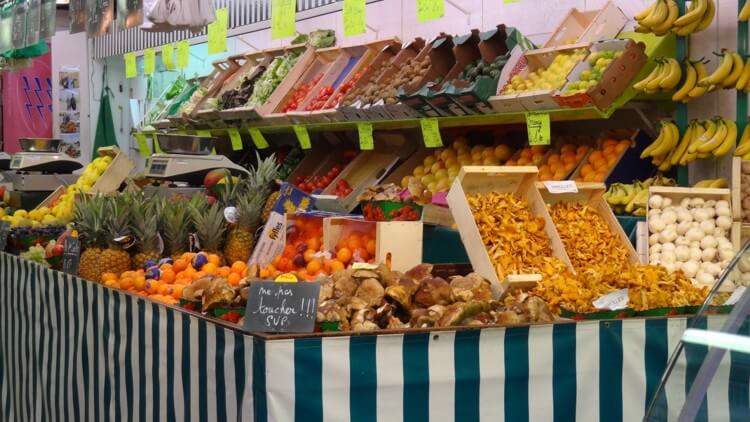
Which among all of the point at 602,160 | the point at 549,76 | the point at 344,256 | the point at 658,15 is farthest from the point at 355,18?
the point at 344,256

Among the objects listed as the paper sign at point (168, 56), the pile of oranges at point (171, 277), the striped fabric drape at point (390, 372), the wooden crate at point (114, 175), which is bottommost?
the striped fabric drape at point (390, 372)

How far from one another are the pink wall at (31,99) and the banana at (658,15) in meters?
11.1

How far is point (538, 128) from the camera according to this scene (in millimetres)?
4934

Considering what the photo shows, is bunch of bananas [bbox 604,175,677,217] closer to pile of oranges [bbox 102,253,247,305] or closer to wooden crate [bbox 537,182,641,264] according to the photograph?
wooden crate [bbox 537,182,641,264]

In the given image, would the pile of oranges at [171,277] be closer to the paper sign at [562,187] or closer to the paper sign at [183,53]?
the paper sign at [562,187]

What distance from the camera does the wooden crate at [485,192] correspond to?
3.39 metres

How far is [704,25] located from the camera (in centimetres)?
467

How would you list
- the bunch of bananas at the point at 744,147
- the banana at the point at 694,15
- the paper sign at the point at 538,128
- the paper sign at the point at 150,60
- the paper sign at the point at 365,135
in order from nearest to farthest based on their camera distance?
the bunch of bananas at the point at 744,147
the banana at the point at 694,15
the paper sign at the point at 538,128
the paper sign at the point at 365,135
the paper sign at the point at 150,60

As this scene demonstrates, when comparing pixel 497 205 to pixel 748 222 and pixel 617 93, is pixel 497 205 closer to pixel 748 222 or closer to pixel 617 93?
pixel 748 222

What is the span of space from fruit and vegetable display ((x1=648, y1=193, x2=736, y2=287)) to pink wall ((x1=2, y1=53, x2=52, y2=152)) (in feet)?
38.7

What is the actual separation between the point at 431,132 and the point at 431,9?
0.67 m

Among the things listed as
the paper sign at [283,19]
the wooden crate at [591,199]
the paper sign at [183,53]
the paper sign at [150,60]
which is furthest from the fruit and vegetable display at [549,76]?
the paper sign at [150,60]

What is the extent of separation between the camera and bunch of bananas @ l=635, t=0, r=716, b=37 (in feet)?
15.2

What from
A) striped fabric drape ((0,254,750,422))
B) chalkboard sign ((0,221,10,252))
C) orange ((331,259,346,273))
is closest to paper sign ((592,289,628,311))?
striped fabric drape ((0,254,750,422))
